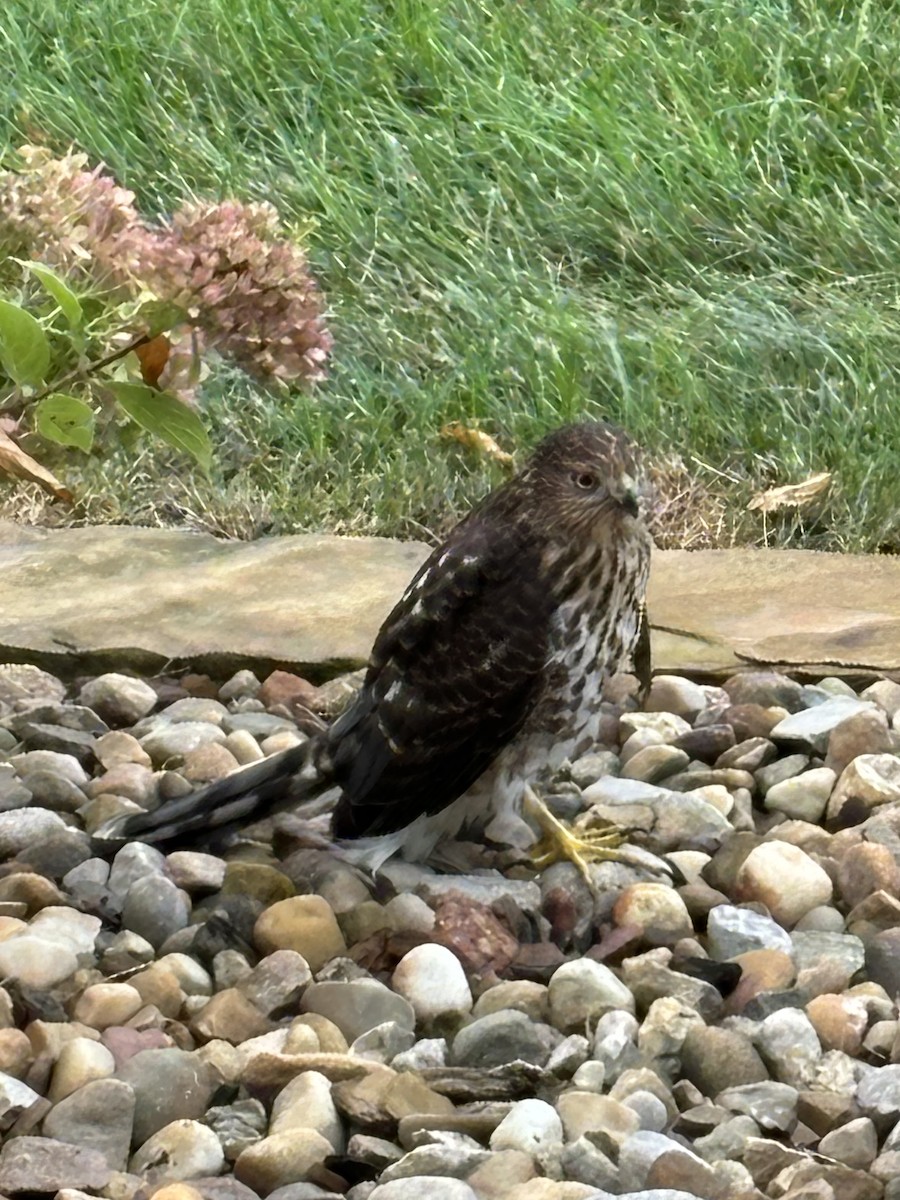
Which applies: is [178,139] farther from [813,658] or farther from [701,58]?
[813,658]

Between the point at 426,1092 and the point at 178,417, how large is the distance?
3.29ft

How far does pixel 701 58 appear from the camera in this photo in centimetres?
638

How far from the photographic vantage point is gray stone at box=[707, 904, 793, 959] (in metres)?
2.90

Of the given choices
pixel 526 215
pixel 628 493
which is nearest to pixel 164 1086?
pixel 628 493

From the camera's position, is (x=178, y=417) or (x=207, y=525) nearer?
(x=178, y=417)

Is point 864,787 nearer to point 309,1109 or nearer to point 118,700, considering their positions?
point 309,1109

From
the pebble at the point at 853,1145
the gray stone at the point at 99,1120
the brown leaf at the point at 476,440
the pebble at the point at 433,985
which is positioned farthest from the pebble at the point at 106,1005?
the brown leaf at the point at 476,440

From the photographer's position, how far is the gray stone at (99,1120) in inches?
93.9

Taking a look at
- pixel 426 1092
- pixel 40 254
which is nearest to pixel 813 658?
pixel 426 1092

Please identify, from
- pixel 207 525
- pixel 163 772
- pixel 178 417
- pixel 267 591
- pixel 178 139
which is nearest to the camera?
pixel 178 417

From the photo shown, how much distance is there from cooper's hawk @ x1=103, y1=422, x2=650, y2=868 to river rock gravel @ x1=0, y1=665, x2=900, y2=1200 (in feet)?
0.38

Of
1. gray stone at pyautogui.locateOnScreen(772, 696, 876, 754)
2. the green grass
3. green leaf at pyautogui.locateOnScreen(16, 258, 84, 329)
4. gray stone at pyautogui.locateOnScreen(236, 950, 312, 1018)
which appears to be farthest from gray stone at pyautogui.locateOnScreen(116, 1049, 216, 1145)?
the green grass

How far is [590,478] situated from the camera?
3016mm

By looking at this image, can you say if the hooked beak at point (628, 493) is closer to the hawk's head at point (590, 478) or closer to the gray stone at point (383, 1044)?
the hawk's head at point (590, 478)
